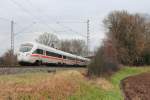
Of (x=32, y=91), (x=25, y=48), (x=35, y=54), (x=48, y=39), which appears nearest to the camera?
(x=32, y=91)

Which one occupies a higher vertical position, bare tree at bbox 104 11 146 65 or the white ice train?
bare tree at bbox 104 11 146 65

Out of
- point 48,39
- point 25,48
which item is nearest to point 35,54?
point 25,48

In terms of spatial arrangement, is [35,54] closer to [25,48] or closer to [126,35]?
[25,48]

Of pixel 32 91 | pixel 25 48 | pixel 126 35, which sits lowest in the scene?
pixel 32 91

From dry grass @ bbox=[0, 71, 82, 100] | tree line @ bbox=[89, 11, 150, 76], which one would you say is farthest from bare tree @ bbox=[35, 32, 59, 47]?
dry grass @ bbox=[0, 71, 82, 100]

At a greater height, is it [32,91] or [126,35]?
[126,35]

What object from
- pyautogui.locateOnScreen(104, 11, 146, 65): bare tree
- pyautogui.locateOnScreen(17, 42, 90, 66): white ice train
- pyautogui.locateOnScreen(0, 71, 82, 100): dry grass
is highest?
pyautogui.locateOnScreen(104, 11, 146, 65): bare tree

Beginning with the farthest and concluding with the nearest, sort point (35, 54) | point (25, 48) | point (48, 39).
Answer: point (48, 39) < point (25, 48) < point (35, 54)

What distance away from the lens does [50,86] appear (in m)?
14.6

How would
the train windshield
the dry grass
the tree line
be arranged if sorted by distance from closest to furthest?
the dry grass, the train windshield, the tree line

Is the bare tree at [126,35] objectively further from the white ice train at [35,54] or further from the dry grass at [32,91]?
the dry grass at [32,91]

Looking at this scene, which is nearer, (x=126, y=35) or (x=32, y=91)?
(x=32, y=91)

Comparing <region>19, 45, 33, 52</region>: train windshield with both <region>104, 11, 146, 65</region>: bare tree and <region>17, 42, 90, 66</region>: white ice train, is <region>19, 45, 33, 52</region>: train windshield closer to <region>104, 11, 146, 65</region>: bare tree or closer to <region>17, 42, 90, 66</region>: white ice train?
<region>17, 42, 90, 66</region>: white ice train

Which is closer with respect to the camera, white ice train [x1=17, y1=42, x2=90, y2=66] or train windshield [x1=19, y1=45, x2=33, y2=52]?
white ice train [x1=17, y1=42, x2=90, y2=66]
